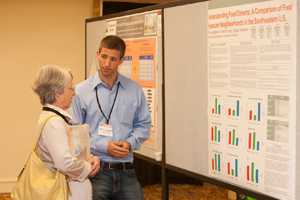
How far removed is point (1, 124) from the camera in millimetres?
5539

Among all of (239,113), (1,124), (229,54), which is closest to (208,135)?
(239,113)

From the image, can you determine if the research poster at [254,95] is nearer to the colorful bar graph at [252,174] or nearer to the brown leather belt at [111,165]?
the colorful bar graph at [252,174]

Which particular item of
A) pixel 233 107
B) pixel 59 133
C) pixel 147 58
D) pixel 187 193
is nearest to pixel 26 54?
pixel 187 193

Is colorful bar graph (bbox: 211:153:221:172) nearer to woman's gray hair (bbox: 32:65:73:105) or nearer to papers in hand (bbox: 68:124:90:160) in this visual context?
papers in hand (bbox: 68:124:90:160)

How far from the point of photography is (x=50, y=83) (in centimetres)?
237

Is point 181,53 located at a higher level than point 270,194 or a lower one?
higher

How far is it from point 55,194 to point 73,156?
0.66 ft

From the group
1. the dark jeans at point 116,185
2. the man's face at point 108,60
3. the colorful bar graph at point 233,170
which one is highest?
the man's face at point 108,60

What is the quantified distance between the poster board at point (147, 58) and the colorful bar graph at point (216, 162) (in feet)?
2.03

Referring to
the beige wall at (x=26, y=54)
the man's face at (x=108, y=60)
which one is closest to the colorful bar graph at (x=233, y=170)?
the man's face at (x=108, y=60)

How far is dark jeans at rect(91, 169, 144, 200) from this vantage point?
Answer: 9.27 ft

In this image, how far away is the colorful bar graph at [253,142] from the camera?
7.65ft

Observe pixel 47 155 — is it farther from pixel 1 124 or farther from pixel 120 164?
pixel 1 124

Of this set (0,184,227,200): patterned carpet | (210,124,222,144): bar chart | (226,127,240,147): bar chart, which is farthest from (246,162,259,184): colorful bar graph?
(0,184,227,200): patterned carpet
